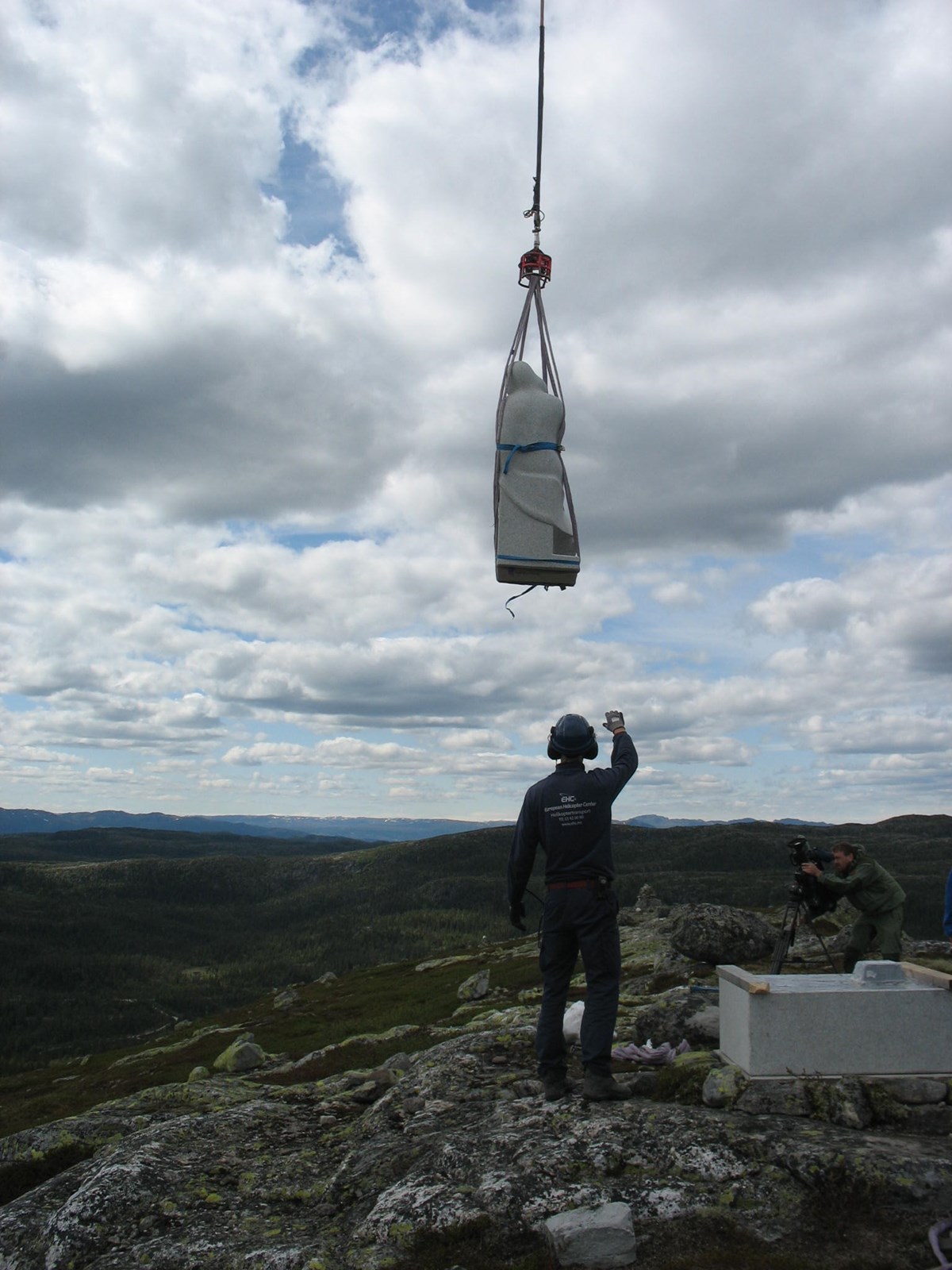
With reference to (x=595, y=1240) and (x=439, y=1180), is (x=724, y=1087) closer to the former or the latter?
(x=595, y=1240)

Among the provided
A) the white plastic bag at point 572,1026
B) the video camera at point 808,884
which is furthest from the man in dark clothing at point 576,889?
the video camera at point 808,884

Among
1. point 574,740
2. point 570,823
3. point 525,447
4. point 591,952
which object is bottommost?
point 591,952

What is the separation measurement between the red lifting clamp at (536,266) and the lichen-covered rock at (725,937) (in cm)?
1833

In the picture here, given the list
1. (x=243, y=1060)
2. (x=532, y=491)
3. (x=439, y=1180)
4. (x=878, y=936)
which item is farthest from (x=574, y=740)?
(x=243, y=1060)

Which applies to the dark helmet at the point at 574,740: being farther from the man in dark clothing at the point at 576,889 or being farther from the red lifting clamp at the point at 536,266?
the red lifting clamp at the point at 536,266

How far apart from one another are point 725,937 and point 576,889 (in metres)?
17.3

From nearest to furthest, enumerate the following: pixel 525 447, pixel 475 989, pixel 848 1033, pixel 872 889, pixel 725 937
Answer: pixel 848 1033, pixel 525 447, pixel 872 889, pixel 725 937, pixel 475 989

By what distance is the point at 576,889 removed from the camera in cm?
934

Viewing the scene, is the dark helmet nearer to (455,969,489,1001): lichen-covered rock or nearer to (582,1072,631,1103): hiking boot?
(582,1072,631,1103): hiking boot

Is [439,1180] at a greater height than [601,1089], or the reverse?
[601,1089]

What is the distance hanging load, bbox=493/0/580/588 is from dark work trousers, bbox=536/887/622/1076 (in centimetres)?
406

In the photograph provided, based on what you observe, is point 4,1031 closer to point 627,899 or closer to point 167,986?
point 167,986

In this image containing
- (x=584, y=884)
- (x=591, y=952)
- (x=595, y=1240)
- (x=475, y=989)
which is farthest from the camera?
(x=475, y=989)

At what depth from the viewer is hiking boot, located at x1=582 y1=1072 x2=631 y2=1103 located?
9367mm
